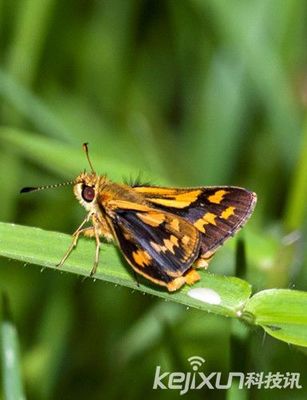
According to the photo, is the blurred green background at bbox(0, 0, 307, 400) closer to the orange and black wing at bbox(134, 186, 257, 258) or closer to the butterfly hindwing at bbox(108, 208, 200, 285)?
the orange and black wing at bbox(134, 186, 257, 258)

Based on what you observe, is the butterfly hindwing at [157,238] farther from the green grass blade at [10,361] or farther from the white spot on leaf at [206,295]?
the green grass blade at [10,361]

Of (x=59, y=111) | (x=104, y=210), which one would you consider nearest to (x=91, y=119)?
(x=59, y=111)

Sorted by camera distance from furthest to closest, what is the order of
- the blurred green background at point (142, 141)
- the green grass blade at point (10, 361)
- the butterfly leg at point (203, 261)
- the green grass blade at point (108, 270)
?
the blurred green background at point (142, 141) → the butterfly leg at point (203, 261) → the green grass blade at point (10, 361) → the green grass blade at point (108, 270)

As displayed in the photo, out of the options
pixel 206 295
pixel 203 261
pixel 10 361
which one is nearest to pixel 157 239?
pixel 203 261

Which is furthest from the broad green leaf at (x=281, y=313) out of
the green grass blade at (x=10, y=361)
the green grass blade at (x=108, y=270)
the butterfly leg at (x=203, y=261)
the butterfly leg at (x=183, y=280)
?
the green grass blade at (x=10, y=361)

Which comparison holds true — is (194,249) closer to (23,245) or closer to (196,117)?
(23,245)

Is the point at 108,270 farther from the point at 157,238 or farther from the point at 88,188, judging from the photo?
the point at 88,188
